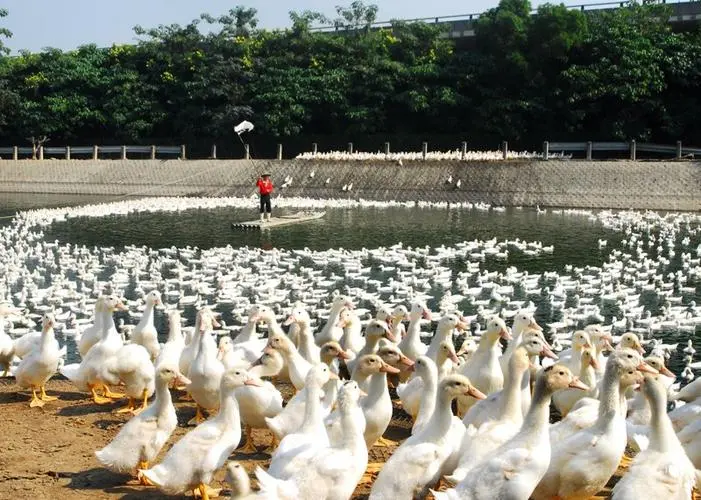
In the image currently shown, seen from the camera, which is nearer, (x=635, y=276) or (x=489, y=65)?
(x=635, y=276)

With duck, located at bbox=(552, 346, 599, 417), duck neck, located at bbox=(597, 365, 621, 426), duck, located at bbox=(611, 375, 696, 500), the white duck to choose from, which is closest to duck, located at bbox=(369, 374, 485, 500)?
duck neck, located at bbox=(597, 365, 621, 426)

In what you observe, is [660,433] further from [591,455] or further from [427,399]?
[427,399]

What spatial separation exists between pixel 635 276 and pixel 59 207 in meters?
28.2

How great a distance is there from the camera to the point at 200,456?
7320 millimetres

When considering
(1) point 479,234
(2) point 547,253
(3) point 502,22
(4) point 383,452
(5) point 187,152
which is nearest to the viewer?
(4) point 383,452

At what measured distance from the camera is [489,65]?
49562 millimetres

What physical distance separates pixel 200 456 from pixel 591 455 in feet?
10.4

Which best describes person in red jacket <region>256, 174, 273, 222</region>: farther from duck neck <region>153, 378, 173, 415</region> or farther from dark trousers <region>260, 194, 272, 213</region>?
duck neck <region>153, 378, 173, 415</region>

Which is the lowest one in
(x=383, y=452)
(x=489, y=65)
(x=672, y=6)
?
(x=383, y=452)

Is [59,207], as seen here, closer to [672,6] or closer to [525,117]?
[525,117]

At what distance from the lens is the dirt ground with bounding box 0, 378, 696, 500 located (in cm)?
775

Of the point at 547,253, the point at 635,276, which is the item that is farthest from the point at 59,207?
the point at 635,276

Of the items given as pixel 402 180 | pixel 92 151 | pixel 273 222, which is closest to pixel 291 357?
pixel 273 222

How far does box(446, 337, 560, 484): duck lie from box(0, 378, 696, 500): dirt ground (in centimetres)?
104
